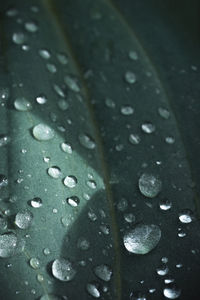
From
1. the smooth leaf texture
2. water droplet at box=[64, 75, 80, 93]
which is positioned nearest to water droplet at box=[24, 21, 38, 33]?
the smooth leaf texture

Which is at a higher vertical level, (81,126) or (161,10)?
(161,10)

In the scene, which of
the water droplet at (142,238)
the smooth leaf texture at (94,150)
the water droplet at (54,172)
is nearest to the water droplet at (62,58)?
the smooth leaf texture at (94,150)

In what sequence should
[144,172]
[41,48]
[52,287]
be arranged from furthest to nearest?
[41,48]
[144,172]
[52,287]

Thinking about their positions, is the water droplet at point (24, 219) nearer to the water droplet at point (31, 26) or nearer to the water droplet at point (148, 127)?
the water droplet at point (148, 127)

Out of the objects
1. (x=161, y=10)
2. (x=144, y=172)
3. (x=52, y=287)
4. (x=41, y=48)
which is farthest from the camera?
(x=161, y=10)

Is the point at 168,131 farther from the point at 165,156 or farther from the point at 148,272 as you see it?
the point at 148,272

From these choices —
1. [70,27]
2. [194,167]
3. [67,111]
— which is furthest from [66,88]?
[194,167]
